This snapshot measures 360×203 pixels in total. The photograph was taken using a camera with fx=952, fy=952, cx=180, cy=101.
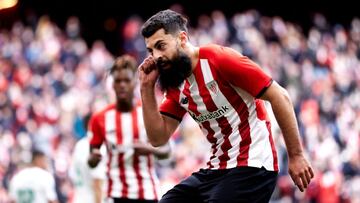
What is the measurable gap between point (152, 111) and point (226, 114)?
1.63ft

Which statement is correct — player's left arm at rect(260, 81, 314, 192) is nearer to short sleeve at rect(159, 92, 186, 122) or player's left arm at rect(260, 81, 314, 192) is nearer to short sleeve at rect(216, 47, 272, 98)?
short sleeve at rect(216, 47, 272, 98)

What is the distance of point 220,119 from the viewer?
6.10m

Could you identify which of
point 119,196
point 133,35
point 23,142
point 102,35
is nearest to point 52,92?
point 23,142

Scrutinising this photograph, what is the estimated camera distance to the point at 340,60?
82.1ft

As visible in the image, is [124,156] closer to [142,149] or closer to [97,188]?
[142,149]

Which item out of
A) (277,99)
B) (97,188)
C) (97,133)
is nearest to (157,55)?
(277,99)

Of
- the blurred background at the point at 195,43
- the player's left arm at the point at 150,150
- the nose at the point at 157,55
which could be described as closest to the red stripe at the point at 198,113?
the nose at the point at 157,55

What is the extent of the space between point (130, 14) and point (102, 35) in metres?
1.46

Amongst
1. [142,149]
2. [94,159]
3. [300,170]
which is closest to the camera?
[300,170]

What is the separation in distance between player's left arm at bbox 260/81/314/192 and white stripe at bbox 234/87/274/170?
8.4 inches

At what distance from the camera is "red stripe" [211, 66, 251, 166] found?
19.7 feet

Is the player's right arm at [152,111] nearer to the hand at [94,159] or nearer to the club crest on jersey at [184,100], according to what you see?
the club crest on jersey at [184,100]

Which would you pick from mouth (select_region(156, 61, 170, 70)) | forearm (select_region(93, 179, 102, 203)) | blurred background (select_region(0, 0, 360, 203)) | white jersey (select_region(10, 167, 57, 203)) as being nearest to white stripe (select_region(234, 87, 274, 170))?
mouth (select_region(156, 61, 170, 70))

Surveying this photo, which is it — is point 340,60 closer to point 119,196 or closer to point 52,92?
point 52,92
